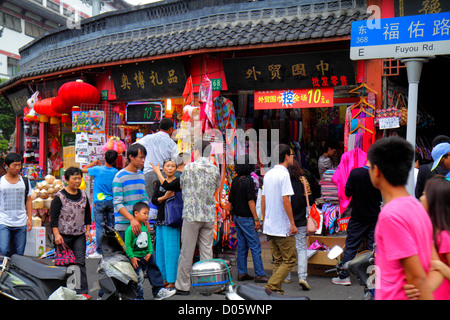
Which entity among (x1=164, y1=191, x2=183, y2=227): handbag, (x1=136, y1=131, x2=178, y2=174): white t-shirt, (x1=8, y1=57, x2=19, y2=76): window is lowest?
(x1=164, y1=191, x2=183, y2=227): handbag

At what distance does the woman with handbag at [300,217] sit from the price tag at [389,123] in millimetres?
2109

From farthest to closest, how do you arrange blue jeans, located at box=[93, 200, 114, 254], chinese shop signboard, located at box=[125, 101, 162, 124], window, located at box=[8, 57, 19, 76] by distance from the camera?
window, located at box=[8, 57, 19, 76], chinese shop signboard, located at box=[125, 101, 162, 124], blue jeans, located at box=[93, 200, 114, 254]

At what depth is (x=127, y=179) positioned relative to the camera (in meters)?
6.44

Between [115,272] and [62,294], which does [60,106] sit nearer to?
[115,272]

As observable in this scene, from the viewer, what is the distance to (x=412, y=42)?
15.0ft

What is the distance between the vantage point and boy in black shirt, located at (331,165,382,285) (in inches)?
263

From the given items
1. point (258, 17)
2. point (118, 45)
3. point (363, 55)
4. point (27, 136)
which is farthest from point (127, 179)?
point (27, 136)

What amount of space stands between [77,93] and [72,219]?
19.9 ft

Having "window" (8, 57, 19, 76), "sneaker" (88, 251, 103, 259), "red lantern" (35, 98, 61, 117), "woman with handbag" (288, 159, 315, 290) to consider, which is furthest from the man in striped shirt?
"window" (8, 57, 19, 76)

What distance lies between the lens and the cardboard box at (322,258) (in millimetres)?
7477

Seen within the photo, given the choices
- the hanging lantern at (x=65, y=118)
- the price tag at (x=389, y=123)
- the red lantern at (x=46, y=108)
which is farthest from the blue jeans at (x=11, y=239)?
the hanging lantern at (x=65, y=118)

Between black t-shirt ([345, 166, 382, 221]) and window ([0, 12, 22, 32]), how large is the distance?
33561mm

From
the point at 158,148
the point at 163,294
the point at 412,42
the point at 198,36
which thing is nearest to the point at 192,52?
the point at 198,36

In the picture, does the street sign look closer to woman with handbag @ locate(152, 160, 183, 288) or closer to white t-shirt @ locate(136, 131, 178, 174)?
woman with handbag @ locate(152, 160, 183, 288)
